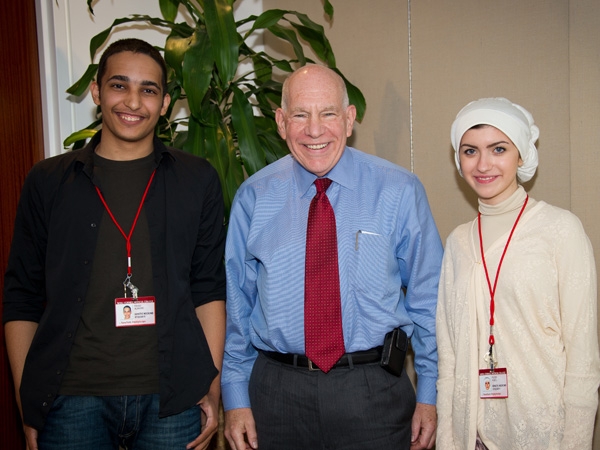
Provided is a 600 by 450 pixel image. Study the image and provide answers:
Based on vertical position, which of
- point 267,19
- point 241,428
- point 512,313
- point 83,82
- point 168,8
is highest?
point 168,8

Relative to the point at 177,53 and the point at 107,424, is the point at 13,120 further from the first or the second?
the point at 107,424

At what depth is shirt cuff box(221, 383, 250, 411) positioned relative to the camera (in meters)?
1.88

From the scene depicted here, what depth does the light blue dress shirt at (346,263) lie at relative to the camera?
1.77 m

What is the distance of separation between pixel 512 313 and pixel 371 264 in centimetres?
43

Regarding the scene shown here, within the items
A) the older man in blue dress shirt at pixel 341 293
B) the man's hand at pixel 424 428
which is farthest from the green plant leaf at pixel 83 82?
the man's hand at pixel 424 428

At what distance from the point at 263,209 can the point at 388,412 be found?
74 cm

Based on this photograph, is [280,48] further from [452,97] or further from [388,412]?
[388,412]

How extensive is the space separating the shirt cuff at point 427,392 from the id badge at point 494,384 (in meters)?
0.24

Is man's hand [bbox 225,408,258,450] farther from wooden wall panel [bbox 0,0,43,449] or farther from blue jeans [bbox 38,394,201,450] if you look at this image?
wooden wall panel [bbox 0,0,43,449]

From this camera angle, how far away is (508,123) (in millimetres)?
1643

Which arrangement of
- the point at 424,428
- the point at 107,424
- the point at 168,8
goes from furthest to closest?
the point at 168,8, the point at 424,428, the point at 107,424

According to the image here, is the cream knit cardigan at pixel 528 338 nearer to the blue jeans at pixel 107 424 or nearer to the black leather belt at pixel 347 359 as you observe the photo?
the black leather belt at pixel 347 359

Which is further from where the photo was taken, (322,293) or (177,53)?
(177,53)

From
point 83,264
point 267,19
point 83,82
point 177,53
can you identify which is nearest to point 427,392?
point 83,264
